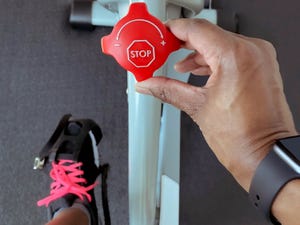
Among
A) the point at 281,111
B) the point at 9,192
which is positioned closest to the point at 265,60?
the point at 281,111

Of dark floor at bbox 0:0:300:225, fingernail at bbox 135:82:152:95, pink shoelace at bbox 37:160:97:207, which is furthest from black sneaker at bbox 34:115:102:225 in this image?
fingernail at bbox 135:82:152:95

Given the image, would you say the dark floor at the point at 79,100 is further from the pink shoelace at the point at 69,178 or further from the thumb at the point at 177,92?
the thumb at the point at 177,92

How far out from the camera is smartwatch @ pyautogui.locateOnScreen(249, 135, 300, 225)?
22.4 inches

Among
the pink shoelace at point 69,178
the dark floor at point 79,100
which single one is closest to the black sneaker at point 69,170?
the pink shoelace at point 69,178

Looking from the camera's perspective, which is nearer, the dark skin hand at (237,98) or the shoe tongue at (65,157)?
the dark skin hand at (237,98)

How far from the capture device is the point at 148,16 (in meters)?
0.64

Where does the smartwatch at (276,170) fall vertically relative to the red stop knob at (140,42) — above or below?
below

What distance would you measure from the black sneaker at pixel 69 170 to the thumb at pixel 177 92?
367 millimetres

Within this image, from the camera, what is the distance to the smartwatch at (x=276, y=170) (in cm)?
57

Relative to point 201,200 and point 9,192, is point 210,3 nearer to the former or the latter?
point 201,200

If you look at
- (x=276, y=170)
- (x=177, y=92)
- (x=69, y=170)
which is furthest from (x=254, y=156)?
(x=69, y=170)

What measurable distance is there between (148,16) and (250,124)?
0.73 feet

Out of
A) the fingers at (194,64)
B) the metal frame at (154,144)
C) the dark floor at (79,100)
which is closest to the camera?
the fingers at (194,64)

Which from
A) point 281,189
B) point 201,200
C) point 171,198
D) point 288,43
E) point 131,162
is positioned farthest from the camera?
point 288,43
